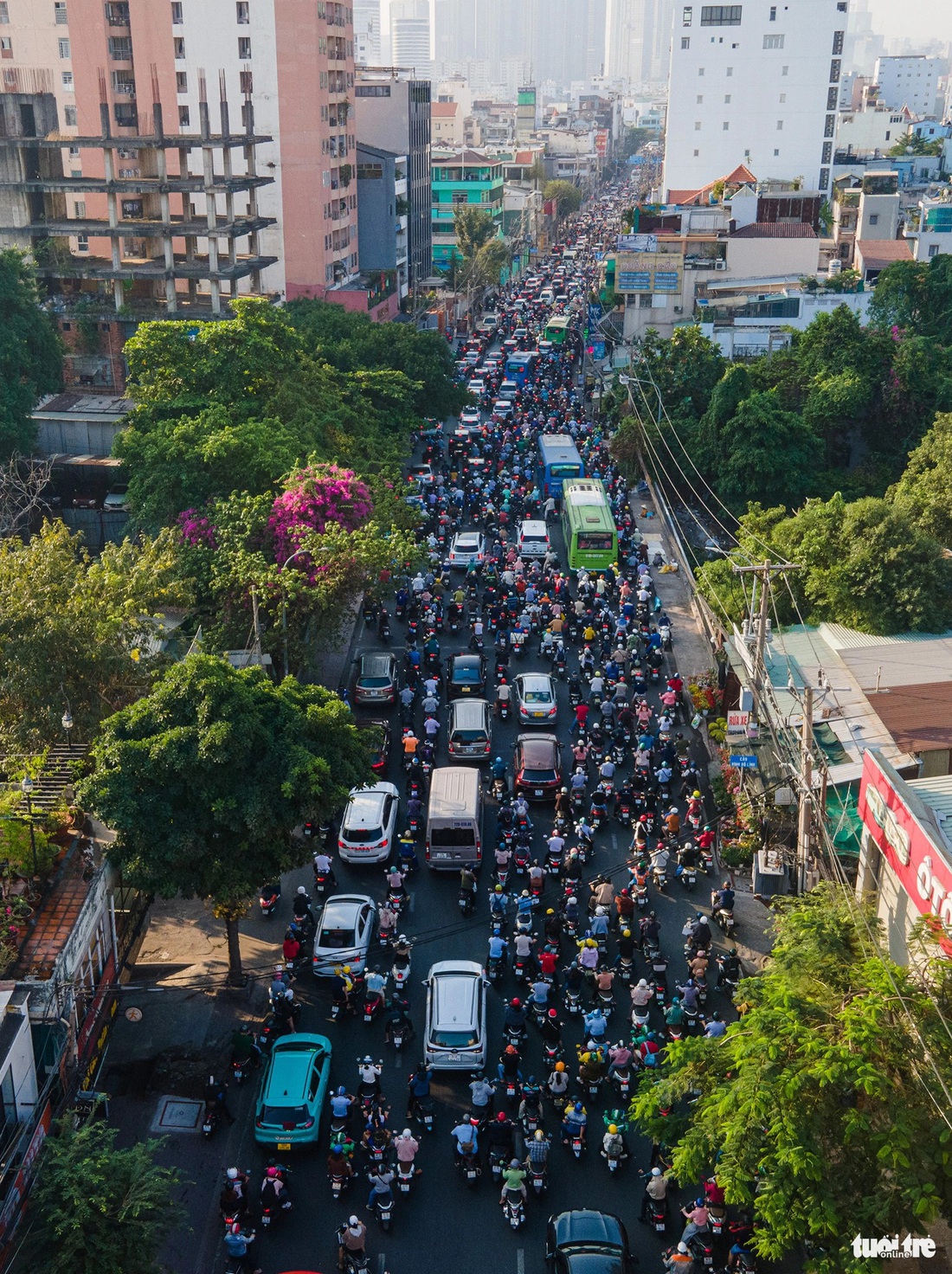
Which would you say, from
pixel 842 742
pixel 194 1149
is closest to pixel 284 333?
pixel 842 742

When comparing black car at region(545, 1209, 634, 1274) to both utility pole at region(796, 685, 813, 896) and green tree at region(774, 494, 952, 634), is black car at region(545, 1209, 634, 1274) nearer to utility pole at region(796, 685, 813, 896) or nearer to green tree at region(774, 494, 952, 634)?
utility pole at region(796, 685, 813, 896)

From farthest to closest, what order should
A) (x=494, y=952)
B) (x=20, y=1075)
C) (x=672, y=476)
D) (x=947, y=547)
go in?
(x=672, y=476), (x=947, y=547), (x=494, y=952), (x=20, y=1075)

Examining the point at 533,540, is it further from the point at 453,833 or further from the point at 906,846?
the point at 906,846

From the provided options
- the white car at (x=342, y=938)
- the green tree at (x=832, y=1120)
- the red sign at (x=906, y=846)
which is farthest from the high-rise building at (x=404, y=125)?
the green tree at (x=832, y=1120)

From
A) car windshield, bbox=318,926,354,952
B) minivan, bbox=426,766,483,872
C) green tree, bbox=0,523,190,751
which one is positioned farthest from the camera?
minivan, bbox=426,766,483,872

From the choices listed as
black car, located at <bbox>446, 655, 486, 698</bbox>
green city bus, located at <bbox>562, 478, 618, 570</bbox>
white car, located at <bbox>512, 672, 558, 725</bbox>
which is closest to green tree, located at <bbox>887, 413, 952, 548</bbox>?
green city bus, located at <bbox>562, 478, 618, 570</bbox>

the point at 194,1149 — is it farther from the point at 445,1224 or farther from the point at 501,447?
the point at 501,447
